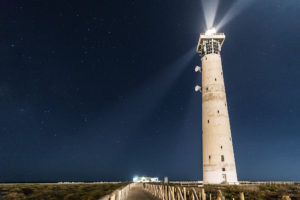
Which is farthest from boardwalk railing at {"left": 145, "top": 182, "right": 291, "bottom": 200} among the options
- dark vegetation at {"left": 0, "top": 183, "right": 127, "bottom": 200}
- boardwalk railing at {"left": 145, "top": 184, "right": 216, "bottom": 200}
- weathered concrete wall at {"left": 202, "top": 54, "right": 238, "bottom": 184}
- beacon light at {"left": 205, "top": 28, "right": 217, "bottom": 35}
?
beacon light at {"left": 205, "top": 28, "right": 217, "bottom": 35}

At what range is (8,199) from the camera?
44031mm

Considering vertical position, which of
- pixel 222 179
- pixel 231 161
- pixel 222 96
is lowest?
pixel 222 179

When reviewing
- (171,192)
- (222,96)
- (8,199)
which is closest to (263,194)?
(171,192)

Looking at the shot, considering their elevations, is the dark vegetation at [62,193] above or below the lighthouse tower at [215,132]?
below

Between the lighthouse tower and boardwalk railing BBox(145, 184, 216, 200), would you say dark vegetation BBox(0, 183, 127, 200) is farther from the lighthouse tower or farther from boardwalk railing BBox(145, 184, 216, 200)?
the lighthouse tower

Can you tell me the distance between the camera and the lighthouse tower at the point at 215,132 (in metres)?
37.9

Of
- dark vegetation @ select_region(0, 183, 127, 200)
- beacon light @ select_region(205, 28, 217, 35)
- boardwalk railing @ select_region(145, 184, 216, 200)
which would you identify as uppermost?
beacon light @ select_region(205, 28, 217, 35)

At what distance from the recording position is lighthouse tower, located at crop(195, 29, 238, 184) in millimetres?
37906

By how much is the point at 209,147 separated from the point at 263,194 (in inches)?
552

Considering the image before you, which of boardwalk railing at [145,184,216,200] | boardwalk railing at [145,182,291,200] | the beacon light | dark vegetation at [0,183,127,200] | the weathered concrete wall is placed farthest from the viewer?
the beacon light

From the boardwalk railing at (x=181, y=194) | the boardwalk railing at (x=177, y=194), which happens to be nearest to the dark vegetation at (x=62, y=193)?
the boardwalk railing at (x=177, y=194)

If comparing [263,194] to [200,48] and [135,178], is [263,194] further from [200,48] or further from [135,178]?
[135,178]

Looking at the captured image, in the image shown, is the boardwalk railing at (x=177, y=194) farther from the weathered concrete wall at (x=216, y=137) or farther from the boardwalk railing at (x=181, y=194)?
the weathered concrete wall at (x=216, y=137)

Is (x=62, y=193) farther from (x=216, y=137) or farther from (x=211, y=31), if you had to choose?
(x=211, y=31)
